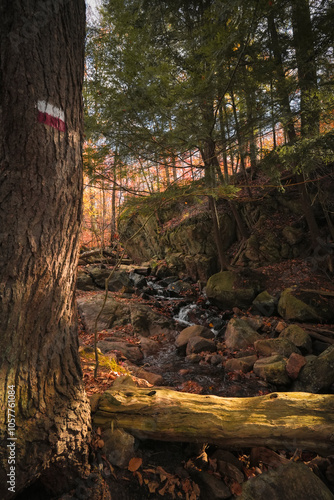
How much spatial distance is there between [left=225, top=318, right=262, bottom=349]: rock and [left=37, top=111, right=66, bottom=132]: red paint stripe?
6.20m

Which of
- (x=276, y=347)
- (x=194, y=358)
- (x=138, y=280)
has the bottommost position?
(x=194, y=358)

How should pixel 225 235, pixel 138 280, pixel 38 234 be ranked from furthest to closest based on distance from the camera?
pixel 138 280 < pixel 225 235 < pixel 38 234

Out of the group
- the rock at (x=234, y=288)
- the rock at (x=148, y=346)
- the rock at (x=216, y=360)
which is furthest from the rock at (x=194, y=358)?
the rock at (x=234, y=288)

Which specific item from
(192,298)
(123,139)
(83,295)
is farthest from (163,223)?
(123,139)

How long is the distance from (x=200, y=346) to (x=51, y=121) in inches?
233

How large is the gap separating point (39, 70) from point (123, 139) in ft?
Answer: 16.8

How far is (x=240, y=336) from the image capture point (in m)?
6.45

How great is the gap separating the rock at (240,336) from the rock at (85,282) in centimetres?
649

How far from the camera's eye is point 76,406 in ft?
6.28

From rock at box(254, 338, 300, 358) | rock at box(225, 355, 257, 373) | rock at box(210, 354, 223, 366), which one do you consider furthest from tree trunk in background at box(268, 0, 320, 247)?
rock at box(210, 354, 223, 366)

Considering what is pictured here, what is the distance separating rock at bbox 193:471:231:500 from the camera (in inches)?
76.8

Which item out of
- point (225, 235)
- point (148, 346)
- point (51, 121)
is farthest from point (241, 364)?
point (225, 235)

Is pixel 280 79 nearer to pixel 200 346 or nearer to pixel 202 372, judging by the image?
pixel 200 346

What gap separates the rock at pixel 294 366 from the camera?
4.70m
